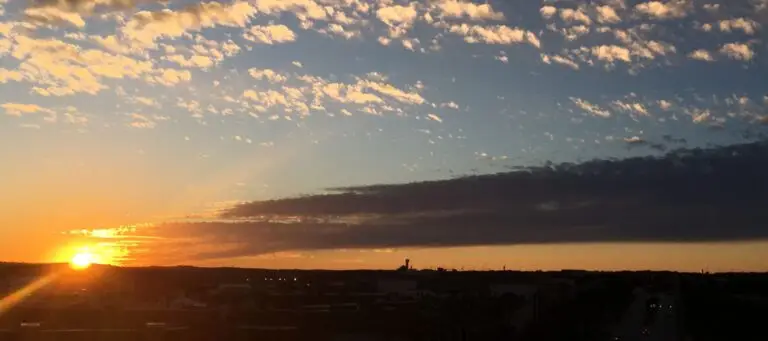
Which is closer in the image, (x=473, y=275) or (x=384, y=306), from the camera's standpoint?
(x=384, y=306)

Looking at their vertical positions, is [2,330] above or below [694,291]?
below

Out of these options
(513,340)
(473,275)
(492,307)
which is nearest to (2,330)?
(513,340)

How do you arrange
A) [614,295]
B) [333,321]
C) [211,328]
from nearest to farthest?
[211,328] < [333,321] < [614,295]

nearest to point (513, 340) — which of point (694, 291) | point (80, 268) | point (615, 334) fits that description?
point (615, 334)

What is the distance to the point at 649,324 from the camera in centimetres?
5241

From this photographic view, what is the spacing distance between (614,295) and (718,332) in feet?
44.6

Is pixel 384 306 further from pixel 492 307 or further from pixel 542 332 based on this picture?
pixel 542 332

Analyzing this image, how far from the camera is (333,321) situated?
56219 mm

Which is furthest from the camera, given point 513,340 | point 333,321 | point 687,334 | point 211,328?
point 333,321

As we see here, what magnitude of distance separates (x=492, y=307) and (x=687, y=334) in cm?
1269

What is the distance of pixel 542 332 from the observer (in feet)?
155

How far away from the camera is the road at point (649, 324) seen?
48812 mm

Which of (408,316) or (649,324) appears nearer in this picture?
(649,324)

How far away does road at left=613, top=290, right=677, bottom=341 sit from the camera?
160 feet
